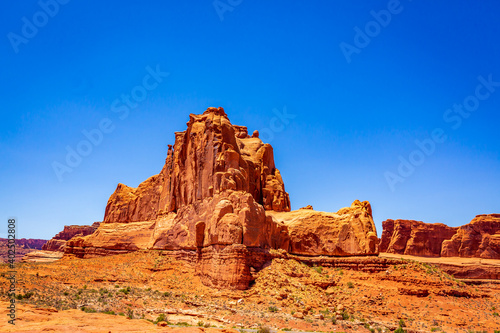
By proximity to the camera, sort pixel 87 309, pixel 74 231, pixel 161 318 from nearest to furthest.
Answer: pixel 161 318, pixel 87 309, pixel 74 231

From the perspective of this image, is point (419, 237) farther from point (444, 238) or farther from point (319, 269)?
point (319, 269)

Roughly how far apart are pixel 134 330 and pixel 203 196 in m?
30.2

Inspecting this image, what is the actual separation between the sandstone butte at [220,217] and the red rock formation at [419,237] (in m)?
53.3

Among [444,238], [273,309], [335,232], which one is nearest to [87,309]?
[273,309]

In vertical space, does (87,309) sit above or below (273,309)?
above

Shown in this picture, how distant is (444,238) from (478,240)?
10419mm

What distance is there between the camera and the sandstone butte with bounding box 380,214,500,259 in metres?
91.2

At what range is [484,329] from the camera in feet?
107

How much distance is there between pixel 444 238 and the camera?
102812 millimetres

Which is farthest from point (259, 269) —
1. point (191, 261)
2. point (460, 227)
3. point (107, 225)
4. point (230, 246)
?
point (460, 227)

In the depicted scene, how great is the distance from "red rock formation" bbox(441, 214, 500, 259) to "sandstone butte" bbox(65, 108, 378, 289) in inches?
1986

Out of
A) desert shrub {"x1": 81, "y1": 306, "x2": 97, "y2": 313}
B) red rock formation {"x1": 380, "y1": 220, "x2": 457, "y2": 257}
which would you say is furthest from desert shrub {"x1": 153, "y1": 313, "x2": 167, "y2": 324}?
red rock formation {"x1": 380, "y1": 220, "x2": 457, "y2": 257}

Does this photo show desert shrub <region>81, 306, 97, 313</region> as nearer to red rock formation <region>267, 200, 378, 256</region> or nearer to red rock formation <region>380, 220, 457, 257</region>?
red rock formation <region>267, 200, 378, 256</region>

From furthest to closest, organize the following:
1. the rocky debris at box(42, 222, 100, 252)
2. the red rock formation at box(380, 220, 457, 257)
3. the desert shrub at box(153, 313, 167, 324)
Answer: the rocky debris at box(42, 222, 100, 252), the red rock formation at box(380, 220, 457, 257), the desert shrub at box(153, 313, 167, 324)
